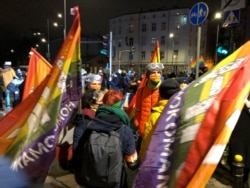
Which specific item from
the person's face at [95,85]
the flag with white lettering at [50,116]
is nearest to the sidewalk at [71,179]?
the person's face at [95,85]

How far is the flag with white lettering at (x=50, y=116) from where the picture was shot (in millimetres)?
3002

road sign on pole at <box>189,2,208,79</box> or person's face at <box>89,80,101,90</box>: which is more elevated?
road sign on pole at <box>189,2,208,79</box>

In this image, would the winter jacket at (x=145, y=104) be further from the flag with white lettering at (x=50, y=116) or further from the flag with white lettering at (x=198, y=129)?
the flag with white lettering at (x=198, y=129)

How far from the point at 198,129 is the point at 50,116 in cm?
184

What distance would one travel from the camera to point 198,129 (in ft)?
5.69

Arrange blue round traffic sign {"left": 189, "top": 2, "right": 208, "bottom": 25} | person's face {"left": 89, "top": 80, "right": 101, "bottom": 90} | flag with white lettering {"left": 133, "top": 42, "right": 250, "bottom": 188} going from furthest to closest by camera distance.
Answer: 1. blue round traffic sign {"left": 189, "top": 2, "right": 208, "bottom": 25}
2. person's face {"left": 89, "top": 80, "right": 101, "bottom": 90}
3. flag with white lettering {"left": 133, "top": 42, "right": 250, "bottom": 188}

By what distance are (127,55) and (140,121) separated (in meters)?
81.2

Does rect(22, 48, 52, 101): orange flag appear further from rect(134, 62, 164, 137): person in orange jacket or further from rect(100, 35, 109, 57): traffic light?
rect(100, 35, 109, 57): traffic light

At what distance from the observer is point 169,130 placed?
1898mm

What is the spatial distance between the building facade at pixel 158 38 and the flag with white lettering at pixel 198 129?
73162 mm

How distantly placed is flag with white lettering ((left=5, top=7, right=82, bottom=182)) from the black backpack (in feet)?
1.12

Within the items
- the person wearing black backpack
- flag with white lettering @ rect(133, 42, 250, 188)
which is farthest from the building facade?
flag with white lettering @ rect(133, 42, 250, 188)

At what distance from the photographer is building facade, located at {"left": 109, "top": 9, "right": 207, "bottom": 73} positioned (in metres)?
77.4

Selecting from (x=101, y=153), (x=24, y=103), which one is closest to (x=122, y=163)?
(x=101, y=153)
